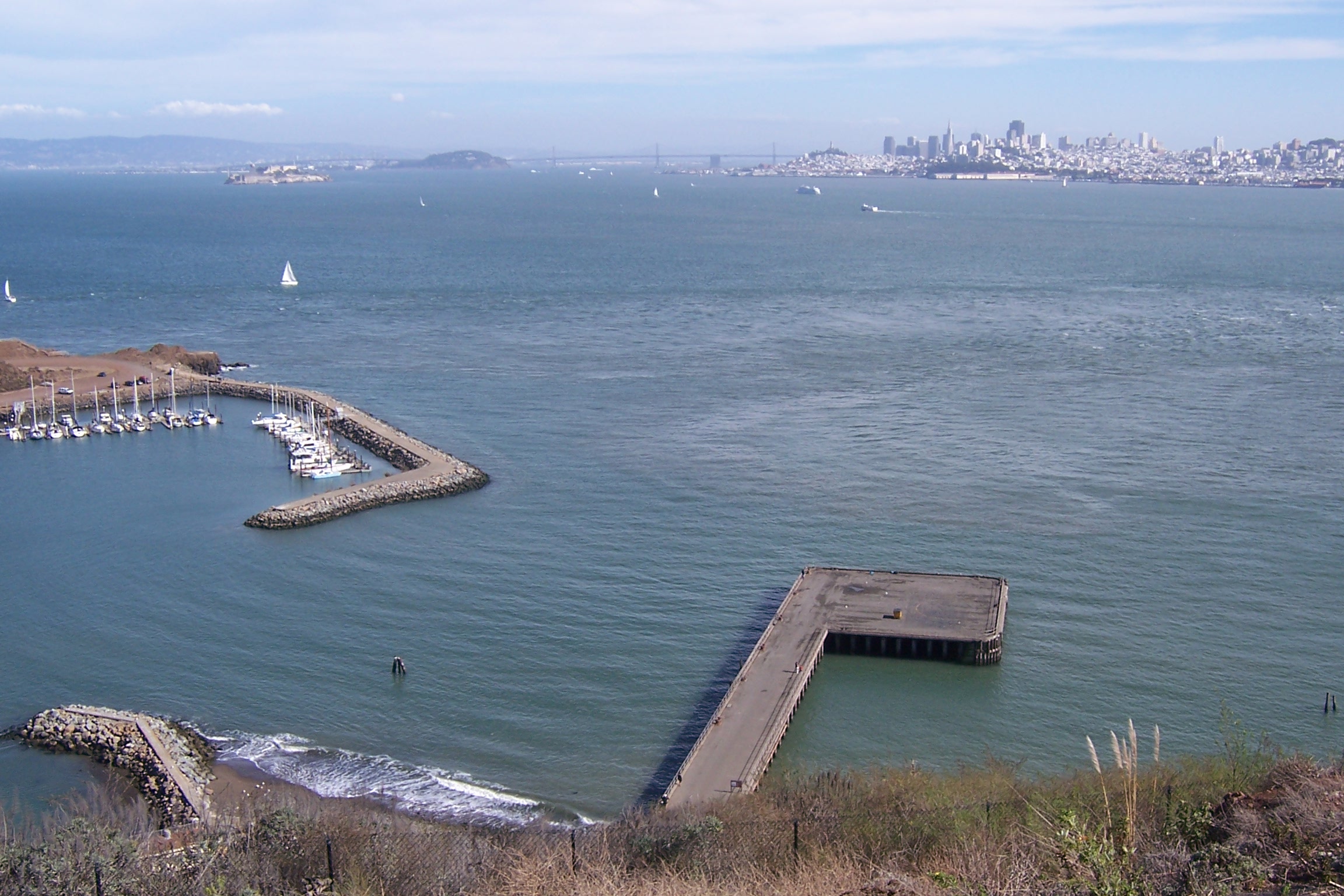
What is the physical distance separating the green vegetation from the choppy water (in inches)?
181

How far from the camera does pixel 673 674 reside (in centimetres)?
2167

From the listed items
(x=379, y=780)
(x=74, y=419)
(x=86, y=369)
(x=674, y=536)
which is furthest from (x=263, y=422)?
(x=379, y=780)

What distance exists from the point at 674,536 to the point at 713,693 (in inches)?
298

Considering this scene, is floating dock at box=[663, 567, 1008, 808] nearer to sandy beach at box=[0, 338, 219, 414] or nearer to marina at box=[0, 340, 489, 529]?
marina at box=[0, 340, 489, 529]

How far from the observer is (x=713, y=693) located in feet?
68.8

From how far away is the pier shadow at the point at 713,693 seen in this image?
18250 millimetres

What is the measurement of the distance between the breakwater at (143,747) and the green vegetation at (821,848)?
83.9 inches

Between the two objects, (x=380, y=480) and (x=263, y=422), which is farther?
(x=263, y=422)

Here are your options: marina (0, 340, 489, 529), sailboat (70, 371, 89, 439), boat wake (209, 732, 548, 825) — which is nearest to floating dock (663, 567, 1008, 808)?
boat wake (209, 732, 548, 825)

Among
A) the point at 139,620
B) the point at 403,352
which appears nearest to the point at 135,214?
the point at 403,352

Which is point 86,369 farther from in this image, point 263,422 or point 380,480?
point 380,480

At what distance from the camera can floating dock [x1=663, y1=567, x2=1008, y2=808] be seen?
58.9ft

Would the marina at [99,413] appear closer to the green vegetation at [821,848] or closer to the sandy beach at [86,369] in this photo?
the sandy beach at [86,369]

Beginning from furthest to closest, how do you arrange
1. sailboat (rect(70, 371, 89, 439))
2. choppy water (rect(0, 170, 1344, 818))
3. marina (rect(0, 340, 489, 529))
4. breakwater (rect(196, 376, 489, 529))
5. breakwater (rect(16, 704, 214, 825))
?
1. sailboat (rect(70, 371, 89, 439))
2. marina (rect(0, 340, 489, 529))
3. breakwater (rect(196, 376, 489, 529))
4. choppy water (rect(0, 170, 1344, 818))
5. breakwater (rect(16, 704, 214, 825))
